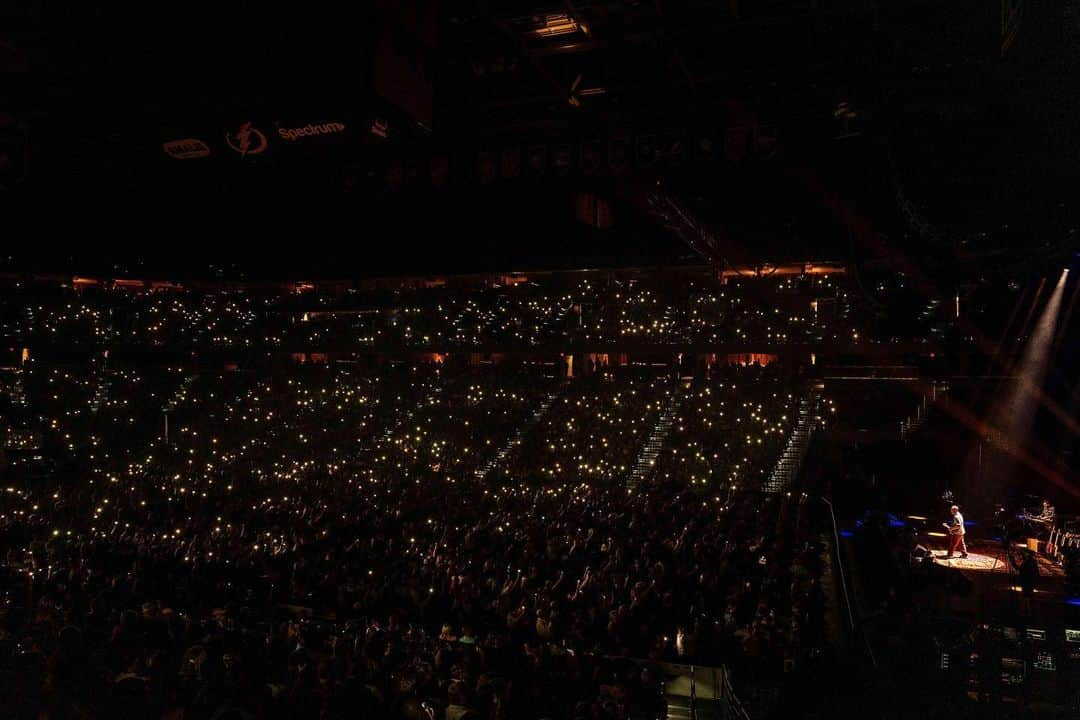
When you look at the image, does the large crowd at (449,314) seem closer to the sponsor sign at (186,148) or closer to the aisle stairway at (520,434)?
the aisle stairway at (520,434)

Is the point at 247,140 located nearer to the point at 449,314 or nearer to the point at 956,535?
the point at 956,535

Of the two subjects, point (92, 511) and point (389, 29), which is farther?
point (92, 511)

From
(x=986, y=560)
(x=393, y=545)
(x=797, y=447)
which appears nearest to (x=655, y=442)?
(x=797, y=447)

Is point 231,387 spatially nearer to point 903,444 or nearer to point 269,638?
point 269,638

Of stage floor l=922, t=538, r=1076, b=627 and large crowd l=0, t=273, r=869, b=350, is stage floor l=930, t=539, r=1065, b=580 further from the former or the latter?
large crowd l=0, t=273, r=869, b=350

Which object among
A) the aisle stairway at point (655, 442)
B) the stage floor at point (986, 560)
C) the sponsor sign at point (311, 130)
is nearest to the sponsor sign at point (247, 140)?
the sponsor sign at point (311, 130)

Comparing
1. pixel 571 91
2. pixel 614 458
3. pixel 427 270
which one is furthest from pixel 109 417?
pixel 571 91
